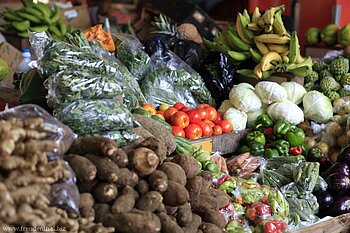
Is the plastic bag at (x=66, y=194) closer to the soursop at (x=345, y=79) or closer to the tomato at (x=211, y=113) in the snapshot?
the tomato at (x=211, y=113)

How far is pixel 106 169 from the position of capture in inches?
78.6

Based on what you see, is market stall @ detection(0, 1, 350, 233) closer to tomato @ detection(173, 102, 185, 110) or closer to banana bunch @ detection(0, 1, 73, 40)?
tomato @ detection(173, 102, 185, 110)

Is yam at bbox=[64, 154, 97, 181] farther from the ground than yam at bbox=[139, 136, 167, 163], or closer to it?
farther from the ground

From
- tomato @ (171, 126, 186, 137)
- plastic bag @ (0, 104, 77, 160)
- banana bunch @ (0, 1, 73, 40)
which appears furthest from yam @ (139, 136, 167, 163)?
banana bunch @ (0, 1, 73, 40)

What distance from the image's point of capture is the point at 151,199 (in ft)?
6.66

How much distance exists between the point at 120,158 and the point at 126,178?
8cm

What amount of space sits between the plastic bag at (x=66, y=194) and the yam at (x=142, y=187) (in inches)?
10.2

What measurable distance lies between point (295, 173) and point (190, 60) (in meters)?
1.39

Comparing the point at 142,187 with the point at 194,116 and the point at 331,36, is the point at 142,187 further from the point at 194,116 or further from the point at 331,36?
the point at 331,36

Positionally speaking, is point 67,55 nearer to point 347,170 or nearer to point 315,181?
point 315,181

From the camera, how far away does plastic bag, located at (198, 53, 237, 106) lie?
13.3 feet

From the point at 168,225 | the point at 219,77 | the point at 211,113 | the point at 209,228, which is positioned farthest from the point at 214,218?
the point at 219,77

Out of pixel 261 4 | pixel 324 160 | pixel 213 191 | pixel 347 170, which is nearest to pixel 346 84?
pixel 324 160

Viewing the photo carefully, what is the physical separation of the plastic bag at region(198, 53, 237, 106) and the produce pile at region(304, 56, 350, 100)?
24.3 inches
